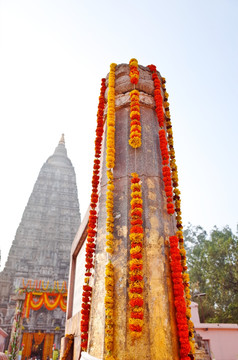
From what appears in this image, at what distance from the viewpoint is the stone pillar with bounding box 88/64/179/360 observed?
2.65 meters

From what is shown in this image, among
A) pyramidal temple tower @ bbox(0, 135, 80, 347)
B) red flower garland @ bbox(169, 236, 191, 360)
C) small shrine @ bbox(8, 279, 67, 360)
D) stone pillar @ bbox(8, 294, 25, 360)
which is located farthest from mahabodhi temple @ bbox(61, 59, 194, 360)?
pyramidal temple tower @ bbox(0, 135, 80, 347)

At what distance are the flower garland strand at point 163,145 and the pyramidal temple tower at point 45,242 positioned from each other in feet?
89.2

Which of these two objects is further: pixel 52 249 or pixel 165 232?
pixel 52 249

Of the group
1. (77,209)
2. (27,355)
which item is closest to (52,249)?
(77,209)

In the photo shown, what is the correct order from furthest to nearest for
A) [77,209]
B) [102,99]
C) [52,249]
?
[77,209] → [52,249] → [102,99]

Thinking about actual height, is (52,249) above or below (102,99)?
above

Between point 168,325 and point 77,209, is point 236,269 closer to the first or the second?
point 168,325

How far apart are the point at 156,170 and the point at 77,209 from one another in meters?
38.9

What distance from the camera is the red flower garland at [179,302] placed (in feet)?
8.73

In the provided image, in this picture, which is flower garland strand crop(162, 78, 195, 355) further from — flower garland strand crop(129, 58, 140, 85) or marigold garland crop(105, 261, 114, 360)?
marigold garland crop(105, 261, 114, 360)

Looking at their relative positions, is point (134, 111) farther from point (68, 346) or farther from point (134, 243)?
point (68, 346)

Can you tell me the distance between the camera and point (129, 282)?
295 centimetres

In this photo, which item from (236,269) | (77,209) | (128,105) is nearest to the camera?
(128,105)

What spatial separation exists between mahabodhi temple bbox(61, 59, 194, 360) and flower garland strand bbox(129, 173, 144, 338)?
0.4 inches
